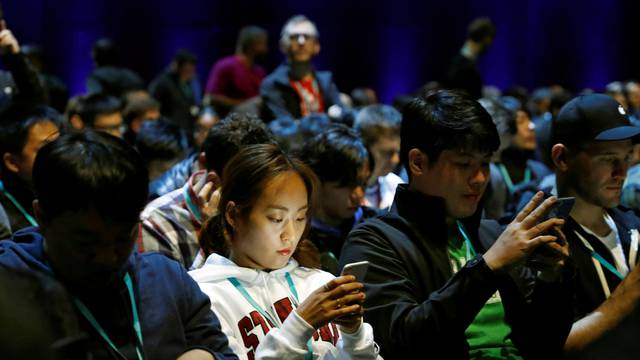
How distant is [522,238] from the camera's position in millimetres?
2580

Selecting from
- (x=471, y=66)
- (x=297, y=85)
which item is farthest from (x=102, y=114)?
(x=471, y=66)

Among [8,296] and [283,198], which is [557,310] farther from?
[8,296]

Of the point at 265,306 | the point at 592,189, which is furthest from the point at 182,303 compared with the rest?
the point at 592,189

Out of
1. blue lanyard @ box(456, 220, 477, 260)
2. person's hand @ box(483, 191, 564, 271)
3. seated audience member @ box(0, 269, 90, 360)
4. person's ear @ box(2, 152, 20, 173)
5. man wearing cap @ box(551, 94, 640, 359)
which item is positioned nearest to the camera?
seated audience member @ box(0, 269, 90, 360)

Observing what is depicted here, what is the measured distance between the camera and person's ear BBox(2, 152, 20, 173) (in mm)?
4023

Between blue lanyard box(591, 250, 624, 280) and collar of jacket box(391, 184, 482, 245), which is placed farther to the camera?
blue lanyard box(591, 250, 624, 280)

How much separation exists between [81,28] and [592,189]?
467 inches

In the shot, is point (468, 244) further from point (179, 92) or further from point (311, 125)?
point (179, 92)

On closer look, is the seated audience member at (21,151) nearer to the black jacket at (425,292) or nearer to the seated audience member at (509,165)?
the black jacket at (425,292)

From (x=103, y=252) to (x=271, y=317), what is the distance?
738 millimetres

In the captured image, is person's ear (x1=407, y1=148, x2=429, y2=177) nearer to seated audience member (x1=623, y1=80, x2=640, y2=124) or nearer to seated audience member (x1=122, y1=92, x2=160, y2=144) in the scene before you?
seated audience member (x1=122, y1=92, x2=160, y2=144)

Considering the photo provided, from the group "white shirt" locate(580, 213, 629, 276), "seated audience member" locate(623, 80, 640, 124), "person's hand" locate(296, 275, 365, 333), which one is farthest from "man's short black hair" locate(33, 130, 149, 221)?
"seated audience member" locate(623, 80, 640, 124)

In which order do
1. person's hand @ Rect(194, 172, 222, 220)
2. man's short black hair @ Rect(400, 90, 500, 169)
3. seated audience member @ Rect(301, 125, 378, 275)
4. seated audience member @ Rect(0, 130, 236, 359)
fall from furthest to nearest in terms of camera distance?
1. seated audience member @ Rect(301, 125, 378, 275)
2. person's hand @ Rect(194, 172, 222, 220)
3. man's short black hair @ Rect(400, 90, 500, 169)
4. seated audience member @ Rect(0, 130, 236, 359)

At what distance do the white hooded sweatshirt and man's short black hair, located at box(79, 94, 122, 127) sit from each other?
3334 mm
